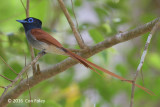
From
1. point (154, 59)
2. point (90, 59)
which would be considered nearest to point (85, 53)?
point (90, 59)

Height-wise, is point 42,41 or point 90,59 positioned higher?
point 90,59

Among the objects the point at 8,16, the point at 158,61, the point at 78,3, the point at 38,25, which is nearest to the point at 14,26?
the point at 8,16

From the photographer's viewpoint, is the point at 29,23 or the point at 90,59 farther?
the point at 90,59

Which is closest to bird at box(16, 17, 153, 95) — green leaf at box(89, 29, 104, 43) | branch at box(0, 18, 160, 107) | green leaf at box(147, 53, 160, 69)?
branch at box(0, 18, 160, 107)

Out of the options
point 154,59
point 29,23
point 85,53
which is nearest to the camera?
point 85,53

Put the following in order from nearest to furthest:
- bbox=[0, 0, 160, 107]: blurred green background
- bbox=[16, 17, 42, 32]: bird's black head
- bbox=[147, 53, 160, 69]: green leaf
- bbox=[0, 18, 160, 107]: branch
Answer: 1. bbox=[0, 18, 160, 107]: branch
2. bbox=[16, 17, 42, 32]: bird's black head
3. bbox=[0, 0, 160, 107]: blurred green background
4. bbox=[147, 53, 160, 69]: green leaf

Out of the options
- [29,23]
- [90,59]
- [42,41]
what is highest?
[29,23]

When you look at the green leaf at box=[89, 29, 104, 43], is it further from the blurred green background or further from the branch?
the branch

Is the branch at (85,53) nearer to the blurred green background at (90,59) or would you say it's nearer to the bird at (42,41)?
the bird at (42,41)

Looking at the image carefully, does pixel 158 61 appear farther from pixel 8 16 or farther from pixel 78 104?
pixel 8 16

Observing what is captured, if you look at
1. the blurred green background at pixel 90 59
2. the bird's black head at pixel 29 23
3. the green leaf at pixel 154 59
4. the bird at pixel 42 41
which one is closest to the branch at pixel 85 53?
the bird at pixel 42 41

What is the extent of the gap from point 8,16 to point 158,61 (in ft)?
6.11

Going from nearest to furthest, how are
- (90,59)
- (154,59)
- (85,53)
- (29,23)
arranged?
1. (85,53)
2. (29,23)
3. (90,59)
4. (154,59)

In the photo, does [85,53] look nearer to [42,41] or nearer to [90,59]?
[42,41]
